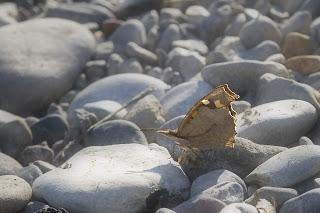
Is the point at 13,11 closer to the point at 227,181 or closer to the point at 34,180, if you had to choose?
the point at 34,180

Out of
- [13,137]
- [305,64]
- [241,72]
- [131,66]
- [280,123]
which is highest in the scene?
[280,123]

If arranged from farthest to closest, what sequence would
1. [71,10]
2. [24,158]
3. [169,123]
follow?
[71,10]
[24,158]
[169,123]

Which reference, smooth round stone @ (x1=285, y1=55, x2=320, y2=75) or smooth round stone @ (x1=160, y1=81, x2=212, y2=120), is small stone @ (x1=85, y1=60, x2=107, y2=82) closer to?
smooth round stone @ (x1=160, y1=81, x2=212, y2=120)

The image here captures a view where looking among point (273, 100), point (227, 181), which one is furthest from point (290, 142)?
point (227, 181)

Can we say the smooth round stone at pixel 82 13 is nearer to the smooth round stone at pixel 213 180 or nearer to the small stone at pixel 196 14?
the small stone at pixel 196 14

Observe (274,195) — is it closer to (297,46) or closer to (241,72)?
(241,72)

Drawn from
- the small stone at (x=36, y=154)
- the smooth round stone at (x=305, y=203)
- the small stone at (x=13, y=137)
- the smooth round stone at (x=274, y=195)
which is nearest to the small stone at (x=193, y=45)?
the small stone at (x=13, y=137)

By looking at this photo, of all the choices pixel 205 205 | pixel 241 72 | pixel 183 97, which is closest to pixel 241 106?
pixel 241 72
